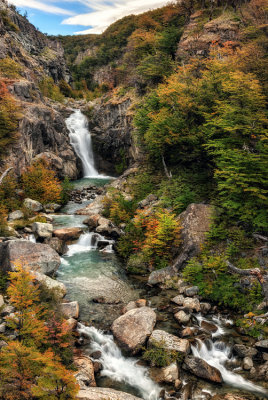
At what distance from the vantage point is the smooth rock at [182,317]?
9.88 m

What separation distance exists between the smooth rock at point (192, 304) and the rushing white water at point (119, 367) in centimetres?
341

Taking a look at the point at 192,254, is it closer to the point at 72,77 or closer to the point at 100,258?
the point at 100,258

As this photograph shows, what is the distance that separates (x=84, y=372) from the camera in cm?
731

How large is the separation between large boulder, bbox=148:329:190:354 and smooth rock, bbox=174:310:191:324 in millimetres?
1190

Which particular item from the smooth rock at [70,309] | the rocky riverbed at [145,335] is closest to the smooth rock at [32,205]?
the rocky riverbed at [145,335]

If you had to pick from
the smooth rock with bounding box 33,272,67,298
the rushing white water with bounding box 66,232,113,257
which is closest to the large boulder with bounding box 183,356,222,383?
the smooth rock with bounding box 33,272,67,298

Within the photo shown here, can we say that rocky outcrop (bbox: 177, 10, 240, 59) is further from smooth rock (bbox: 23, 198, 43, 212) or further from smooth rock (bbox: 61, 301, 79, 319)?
smooth rock (bbox: 61, 301, 79, 319)

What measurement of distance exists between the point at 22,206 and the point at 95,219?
21.3ft

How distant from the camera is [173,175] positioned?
20234 mm

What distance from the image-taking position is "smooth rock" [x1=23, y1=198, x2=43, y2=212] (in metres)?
21.5

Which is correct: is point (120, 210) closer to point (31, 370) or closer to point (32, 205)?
point (32, 205)

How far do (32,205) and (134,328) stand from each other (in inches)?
636

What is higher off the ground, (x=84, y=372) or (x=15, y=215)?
(x=15, y=215)

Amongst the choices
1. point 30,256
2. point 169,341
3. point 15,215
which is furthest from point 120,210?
point 169,341
